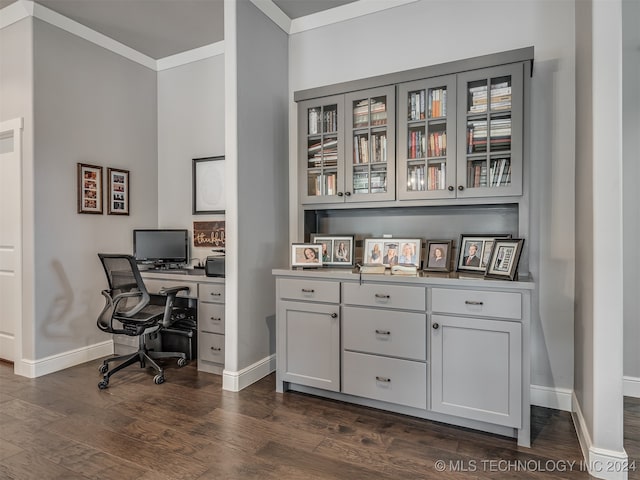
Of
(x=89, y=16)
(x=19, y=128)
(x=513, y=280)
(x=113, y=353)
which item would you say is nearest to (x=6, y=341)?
(x=113, y=353)

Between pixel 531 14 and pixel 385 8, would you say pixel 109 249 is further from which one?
pixel 531 14

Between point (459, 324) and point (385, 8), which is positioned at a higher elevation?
point (385, 8)

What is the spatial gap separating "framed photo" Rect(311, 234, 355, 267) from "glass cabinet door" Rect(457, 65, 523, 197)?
2.81 ft

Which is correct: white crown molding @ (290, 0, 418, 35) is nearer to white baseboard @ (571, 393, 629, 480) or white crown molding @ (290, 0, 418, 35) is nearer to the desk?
the desk

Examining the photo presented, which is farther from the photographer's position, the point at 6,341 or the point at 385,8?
the point at 6,341

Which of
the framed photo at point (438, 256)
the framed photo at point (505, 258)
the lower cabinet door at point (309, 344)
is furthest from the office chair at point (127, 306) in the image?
the framed photo at point (505, 258)

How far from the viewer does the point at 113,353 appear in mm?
3650

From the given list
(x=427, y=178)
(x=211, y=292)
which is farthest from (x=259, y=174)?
(x=427, y=178)

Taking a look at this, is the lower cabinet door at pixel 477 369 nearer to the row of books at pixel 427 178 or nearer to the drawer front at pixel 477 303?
the drawer front at pixel 477 303

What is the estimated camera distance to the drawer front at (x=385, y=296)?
7.41 ft

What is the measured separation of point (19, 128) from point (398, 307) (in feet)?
10.5

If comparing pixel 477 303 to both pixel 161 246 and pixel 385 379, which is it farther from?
pixel 161 246

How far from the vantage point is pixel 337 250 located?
2875 mm

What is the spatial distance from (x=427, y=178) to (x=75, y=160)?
9.66ft
